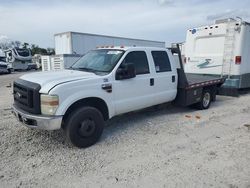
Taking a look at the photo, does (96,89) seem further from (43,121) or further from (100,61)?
(43,121)

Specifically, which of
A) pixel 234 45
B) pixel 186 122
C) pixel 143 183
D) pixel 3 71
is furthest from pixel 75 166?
pixel 3 71

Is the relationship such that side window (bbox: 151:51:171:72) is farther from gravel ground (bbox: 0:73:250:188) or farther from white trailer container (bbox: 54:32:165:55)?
white trailer container (bbox: 54:32:165:55)

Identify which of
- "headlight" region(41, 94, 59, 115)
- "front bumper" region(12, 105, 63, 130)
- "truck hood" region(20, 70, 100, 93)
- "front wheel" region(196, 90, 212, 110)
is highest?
"truck hood" region(20, 70, 100, 93)

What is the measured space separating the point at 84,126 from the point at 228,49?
710cm

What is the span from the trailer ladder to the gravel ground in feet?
11.6

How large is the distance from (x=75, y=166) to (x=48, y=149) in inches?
35.0

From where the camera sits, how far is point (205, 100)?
7727 mm

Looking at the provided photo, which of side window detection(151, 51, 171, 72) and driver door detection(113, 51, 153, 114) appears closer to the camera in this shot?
driver door detection(113, 51, 153, 114)

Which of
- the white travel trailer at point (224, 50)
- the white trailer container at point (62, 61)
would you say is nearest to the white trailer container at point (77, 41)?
the white trailer container at point (62, 61)

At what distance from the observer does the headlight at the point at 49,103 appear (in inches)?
158

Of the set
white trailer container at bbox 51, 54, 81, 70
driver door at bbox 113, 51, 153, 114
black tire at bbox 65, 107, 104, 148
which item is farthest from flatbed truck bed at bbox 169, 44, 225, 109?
white trailer container at bbox 51, 54, 81, 70

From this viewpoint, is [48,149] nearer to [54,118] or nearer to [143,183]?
[54,118]

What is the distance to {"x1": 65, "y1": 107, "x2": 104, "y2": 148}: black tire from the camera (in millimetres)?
4331

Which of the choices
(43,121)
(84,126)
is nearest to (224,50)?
(84,126)
